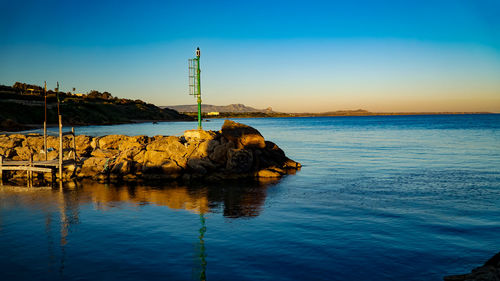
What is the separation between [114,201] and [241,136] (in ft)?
37.5

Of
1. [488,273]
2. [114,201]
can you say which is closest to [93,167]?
[114,201]

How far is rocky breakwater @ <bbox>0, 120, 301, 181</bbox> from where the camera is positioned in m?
24.0

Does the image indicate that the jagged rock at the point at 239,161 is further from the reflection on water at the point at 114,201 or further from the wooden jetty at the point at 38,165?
the wooden jetty at the point at 38,165

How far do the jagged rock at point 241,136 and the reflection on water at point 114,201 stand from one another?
5454 millimetres

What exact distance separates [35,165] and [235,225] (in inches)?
728

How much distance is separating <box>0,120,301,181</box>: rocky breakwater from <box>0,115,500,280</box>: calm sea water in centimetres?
247

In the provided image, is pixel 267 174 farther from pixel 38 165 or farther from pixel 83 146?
pixel 38 165

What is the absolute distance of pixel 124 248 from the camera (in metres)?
11.1

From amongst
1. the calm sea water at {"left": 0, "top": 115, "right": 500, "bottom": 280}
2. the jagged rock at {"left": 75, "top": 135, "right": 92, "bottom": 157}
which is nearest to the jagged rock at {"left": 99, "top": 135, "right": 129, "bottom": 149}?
the jagged rock at {"left": 75, "top": 135, "right": 92, "bottom": 157}

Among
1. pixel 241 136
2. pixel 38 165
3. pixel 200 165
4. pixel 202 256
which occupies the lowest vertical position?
pixel 202 256

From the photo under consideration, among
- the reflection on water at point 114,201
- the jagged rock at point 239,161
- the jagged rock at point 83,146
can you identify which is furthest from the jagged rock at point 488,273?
the jagged rock at point 83,146

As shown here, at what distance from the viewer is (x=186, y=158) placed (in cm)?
2478

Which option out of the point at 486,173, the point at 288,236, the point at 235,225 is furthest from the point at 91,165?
the point at 486,173

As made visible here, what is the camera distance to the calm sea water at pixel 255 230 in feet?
31.3
